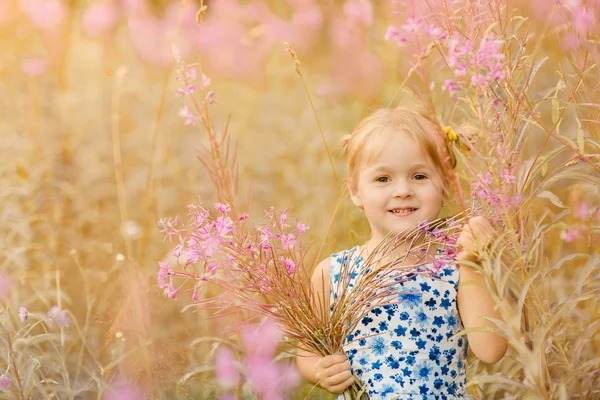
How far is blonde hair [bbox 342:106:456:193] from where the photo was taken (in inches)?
61.2

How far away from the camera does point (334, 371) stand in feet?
4.69

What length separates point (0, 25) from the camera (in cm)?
302

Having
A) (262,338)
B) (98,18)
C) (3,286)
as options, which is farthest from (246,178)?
(262,338)

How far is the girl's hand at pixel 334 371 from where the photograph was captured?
4.69 ft

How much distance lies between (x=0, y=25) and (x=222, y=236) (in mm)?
2139

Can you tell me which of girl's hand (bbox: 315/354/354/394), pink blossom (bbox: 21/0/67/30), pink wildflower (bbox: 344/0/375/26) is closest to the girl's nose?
girl's hand (bbox: 315/354/354/394)

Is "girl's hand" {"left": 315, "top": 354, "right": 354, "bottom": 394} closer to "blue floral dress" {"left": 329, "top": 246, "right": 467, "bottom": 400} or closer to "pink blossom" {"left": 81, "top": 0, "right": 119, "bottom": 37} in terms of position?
"blue floral dress" {"left": 329, "top": 246, "right": 467, "bottom": 400}

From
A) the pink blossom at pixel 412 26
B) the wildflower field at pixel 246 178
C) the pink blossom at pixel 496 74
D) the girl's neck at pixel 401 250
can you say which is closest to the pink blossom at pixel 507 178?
the wildflower field at pixel 246 178

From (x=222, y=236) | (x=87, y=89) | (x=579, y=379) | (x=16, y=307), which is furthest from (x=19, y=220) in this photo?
(x=579, y=379)

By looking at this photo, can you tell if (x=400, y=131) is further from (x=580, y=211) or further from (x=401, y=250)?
(x=580, y=211)

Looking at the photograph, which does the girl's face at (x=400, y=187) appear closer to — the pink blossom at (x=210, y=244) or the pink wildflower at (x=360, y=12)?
the pink blossom at (x=210, y=244)

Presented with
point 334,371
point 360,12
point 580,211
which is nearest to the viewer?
point 334,371

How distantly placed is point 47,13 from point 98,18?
0.95 ft

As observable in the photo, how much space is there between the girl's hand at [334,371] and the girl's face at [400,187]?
0.91ft
